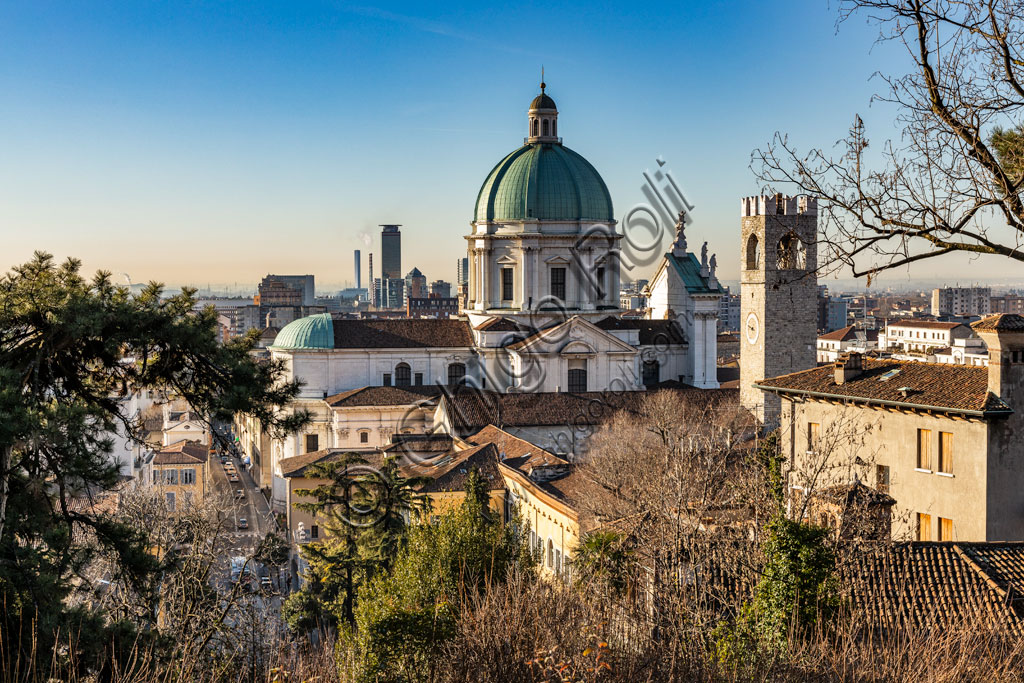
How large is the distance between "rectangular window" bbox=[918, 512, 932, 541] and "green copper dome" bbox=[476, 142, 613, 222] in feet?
88.3

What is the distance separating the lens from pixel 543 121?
4500 centimetres

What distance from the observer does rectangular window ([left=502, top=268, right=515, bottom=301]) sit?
142ft

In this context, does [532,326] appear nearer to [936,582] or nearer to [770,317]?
[770,317]

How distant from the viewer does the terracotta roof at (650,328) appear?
42250mm

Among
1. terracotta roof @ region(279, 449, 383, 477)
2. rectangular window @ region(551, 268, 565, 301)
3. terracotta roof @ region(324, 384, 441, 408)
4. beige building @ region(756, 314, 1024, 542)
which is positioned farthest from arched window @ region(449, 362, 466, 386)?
beige building @ region(756, 314, 1024, 542)

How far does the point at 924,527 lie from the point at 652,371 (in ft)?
84.2

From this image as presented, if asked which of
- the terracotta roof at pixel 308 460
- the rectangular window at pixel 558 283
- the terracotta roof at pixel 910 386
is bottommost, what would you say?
the terracotta roof at pixel 308 460

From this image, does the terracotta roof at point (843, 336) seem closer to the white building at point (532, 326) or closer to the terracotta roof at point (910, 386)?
the white building at point (532, 326)

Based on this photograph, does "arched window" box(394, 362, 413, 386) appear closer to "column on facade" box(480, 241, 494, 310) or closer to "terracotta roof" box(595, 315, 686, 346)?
"column on facade" box(480, 241, 494, 310)

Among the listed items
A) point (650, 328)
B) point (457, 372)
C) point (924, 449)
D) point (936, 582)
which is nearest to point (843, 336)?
point (650, 328)

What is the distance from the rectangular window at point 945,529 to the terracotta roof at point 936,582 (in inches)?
178

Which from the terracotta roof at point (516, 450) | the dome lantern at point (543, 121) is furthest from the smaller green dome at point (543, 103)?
the terracotta roof at point (516, 450)

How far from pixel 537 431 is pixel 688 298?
1350 centimetres

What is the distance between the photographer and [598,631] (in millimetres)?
8156
